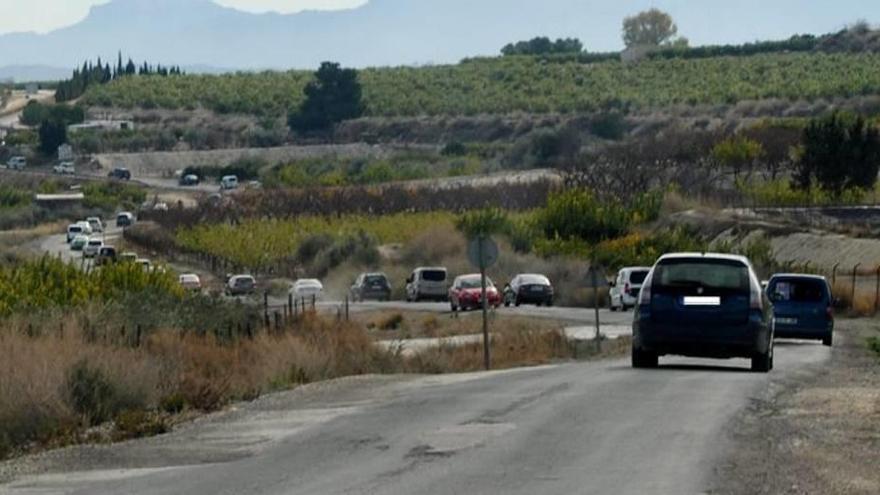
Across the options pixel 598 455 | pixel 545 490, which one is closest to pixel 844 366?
pixel 598 455

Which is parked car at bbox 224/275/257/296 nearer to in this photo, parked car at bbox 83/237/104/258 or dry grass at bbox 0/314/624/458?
parked car at bbox 83/237/104/258

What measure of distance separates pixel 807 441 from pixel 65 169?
136m

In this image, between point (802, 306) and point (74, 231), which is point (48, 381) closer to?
point (802, 306)

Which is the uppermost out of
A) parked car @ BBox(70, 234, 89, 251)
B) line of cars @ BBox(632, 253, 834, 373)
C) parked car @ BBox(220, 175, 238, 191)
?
line of cars @ BBox(632, 253, 834, 373)

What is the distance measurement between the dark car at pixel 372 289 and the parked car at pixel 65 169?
75.0 metres

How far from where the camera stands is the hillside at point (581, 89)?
159000mm

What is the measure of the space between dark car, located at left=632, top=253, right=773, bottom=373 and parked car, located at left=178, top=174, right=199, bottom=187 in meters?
119

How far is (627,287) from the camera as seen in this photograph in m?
64.4

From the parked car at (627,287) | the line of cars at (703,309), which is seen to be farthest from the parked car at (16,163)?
the line of cars at (703,309)

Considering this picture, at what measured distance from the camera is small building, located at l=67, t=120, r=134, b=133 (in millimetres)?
171625

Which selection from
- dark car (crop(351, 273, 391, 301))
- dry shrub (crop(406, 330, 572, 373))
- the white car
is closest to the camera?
dry shrub (crop(406, 330, 572, 373))

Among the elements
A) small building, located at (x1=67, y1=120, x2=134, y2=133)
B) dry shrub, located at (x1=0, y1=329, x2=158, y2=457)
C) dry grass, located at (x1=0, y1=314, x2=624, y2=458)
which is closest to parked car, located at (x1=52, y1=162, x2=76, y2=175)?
small building, located at (x1=67, y1=120, x2=134, y2=133)

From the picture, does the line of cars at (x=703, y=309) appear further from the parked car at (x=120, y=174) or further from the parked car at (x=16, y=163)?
the parked car at (x=16, y=163)

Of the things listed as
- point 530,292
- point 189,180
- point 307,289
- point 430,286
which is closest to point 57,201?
point 189,180
